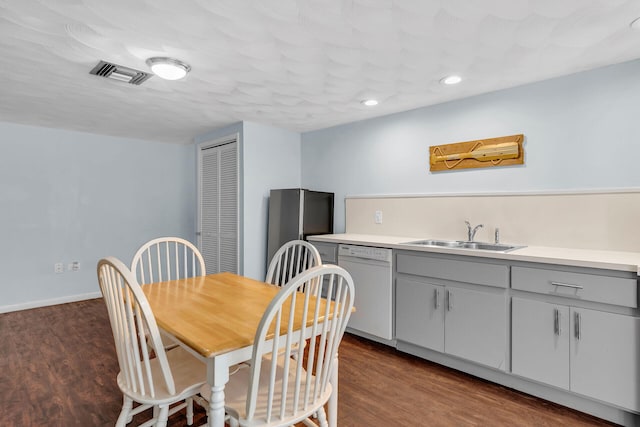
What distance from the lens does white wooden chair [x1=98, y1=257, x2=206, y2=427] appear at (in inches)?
51.8

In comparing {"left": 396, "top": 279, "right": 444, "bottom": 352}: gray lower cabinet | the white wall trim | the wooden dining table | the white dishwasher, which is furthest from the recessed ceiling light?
the wooden dining table

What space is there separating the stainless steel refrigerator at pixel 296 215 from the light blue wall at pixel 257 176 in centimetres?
13

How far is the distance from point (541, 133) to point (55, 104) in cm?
426

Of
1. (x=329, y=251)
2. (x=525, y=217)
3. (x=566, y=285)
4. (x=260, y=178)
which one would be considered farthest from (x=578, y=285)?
(x=260, y=178)

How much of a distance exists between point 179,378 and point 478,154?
2.75 metres

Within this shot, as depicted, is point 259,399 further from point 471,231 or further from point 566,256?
point 471,231

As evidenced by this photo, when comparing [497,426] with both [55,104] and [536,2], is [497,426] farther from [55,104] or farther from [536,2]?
[55,104]

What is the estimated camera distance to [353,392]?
2.30m

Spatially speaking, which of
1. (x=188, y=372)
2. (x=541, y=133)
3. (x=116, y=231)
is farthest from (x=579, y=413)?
(x=116, y=231)

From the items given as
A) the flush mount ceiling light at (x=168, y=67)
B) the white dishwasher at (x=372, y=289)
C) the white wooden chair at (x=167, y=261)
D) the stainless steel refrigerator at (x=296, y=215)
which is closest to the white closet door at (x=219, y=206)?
the white wooden chair at (x=167, y=261)

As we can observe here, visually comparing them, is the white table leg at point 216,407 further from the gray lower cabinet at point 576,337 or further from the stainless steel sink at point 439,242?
the stainless steel sink at point 439,242

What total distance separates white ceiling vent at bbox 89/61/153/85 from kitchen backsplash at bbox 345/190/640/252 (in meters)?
2.38

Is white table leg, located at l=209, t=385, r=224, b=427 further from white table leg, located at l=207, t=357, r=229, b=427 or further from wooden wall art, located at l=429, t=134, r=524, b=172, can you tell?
wooden wall art, located at l=429, t=134, r=524, b=172

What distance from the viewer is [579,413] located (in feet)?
6.87
